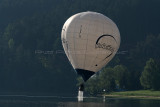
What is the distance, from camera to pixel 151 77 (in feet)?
504

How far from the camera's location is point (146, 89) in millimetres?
157750

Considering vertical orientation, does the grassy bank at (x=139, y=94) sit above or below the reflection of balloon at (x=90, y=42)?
below

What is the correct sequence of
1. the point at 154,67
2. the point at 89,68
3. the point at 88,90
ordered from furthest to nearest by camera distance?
the point at 88,90 → the point at 154,67 → the point at 89,68

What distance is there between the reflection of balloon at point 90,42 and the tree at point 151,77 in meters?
62.3

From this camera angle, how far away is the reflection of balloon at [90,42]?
88625 millimetres

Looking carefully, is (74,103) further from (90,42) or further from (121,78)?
(121,78)

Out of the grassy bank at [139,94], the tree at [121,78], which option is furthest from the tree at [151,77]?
the tree at [121,78]

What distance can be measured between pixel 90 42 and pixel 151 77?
67.2 meters

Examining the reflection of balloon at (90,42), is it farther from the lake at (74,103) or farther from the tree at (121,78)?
the tree at (121,78)

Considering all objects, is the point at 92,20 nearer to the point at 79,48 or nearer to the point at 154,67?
the point at 79,48

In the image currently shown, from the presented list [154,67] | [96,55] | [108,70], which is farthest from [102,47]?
[108,70]

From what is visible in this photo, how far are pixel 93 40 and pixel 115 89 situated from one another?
7793cm

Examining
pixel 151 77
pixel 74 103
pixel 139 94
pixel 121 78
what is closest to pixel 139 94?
pixel 139 94

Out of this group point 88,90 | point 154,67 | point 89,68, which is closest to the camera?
point 89,68
